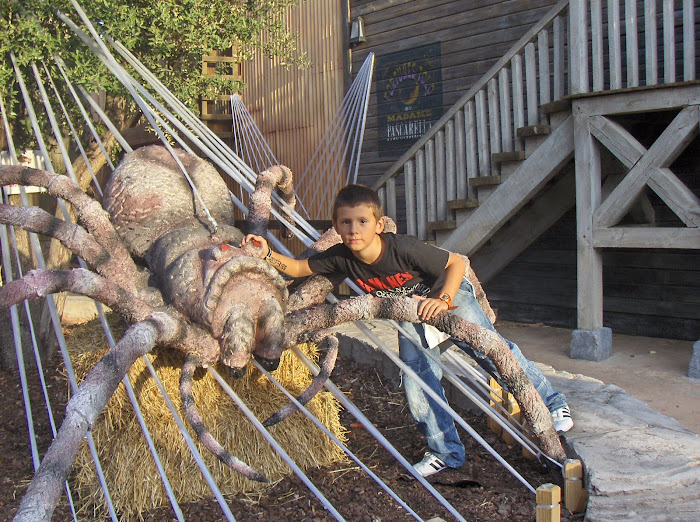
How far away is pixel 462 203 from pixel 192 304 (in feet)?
10.6

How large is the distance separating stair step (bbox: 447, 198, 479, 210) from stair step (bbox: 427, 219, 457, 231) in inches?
4.2

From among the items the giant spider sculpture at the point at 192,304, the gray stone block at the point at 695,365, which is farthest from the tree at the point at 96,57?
the gray stone block at the point at 695,365

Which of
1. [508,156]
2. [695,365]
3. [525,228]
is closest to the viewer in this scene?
[695,365]

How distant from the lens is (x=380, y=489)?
261 centimetres

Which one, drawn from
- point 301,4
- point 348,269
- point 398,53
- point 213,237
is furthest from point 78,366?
point 301,4

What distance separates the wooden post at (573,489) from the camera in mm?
2305

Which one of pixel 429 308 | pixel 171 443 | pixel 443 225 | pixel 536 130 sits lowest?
pixel 171 443

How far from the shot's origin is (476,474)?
8.77ft

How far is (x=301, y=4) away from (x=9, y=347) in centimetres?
505

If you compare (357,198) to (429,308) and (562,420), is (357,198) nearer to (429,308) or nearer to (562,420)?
(429,308)

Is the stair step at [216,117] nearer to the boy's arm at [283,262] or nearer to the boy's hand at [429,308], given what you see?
the boy's arm at [283,262]

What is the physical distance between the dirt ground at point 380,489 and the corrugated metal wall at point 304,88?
13.9ft

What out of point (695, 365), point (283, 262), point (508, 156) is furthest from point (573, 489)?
point (508, 156)

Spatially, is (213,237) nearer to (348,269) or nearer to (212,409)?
(348,269)
